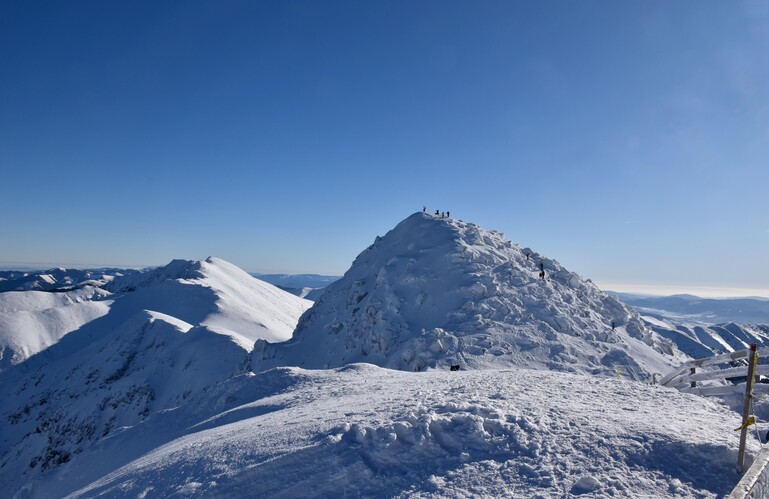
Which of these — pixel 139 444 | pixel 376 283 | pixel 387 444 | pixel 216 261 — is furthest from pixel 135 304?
pixel 387 444

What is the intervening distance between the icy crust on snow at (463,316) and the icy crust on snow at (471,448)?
525 inches

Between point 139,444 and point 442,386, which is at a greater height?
point 442,386

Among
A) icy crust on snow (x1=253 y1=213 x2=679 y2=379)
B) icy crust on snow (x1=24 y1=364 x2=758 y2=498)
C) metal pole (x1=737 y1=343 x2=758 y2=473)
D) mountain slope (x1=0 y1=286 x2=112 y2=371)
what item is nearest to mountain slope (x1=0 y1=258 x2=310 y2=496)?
mountain slope (x1=0 y1=286 x2=112 y2=371)

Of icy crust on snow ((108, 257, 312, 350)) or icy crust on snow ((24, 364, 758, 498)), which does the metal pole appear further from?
icy crust on snow ((108, 257, 312, 350))

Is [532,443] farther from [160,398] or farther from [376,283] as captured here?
[160,398]

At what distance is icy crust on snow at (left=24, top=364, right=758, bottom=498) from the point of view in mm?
5715

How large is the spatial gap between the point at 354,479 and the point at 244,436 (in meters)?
3.75

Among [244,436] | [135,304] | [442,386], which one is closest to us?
[244,436]

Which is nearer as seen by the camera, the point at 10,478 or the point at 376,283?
the point at 376,283

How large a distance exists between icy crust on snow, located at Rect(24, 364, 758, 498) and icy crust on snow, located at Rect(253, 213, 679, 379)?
1333 centimetres

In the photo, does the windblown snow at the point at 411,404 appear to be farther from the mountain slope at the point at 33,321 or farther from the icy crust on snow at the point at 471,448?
the mountain slope at the point at 33,321

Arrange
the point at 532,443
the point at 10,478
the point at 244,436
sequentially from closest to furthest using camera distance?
the point at 532,443, the point at 244,436, the point at 10,478

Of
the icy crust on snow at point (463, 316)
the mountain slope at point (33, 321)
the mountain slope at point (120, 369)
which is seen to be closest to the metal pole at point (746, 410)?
the icy crust on snow at point (463, 316)

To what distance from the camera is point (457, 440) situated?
6.71 m
